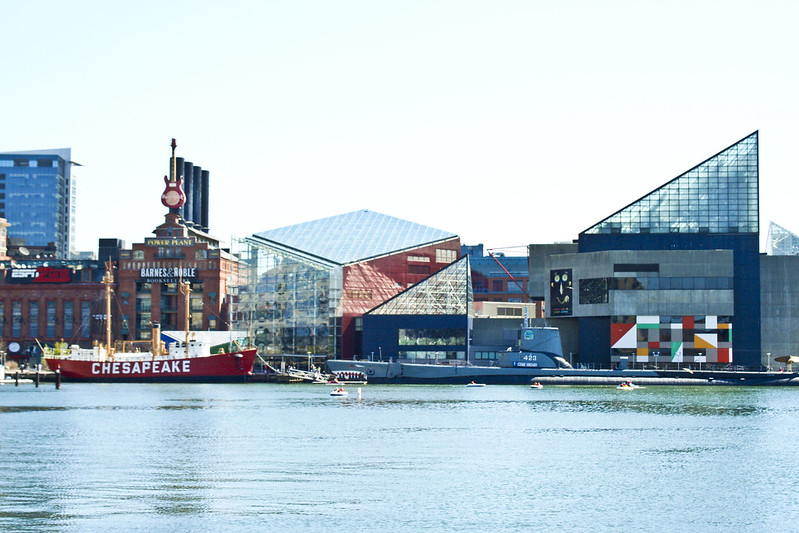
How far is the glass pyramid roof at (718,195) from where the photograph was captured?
573 feet

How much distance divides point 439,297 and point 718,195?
4612 cm

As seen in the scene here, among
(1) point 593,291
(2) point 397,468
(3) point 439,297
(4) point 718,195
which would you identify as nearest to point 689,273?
(4) point 718,195

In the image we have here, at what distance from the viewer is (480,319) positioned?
621 ft

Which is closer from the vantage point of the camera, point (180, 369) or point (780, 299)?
point (180, 369)

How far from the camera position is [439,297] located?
626 feet

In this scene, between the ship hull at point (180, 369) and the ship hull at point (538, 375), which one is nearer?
the ship hull at point (538, 375)

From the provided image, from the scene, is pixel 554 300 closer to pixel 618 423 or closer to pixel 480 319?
pixel 480 319

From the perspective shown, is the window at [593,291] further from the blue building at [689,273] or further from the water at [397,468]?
the water at [397,468]

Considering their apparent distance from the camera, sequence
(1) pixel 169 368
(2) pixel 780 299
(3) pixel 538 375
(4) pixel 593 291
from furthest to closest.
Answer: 1. (1) pixel 169 368
2. (2) pixel 780 299
3. (4) pixel 593 291
4. (3) pixel 538 375

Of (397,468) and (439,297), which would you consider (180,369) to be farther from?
(397,468)

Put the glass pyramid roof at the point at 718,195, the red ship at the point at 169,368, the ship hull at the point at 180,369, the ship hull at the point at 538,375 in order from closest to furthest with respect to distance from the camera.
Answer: the ship hull at the point at 538,375
the glass pyramid roof at the point at 718,195
the ship hull at the point at 180,369
the red ship at the point at 169,368

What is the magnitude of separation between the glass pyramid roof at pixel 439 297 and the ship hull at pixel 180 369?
2322 cm

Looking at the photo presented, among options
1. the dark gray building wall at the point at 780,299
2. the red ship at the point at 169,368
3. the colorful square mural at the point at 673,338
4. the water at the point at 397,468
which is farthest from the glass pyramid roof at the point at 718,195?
the water at the point at 397,468

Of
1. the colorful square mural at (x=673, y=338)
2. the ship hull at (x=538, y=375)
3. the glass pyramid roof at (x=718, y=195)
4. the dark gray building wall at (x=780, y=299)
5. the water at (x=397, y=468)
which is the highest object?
the glass pyramid roof at (x=718, y=195)
